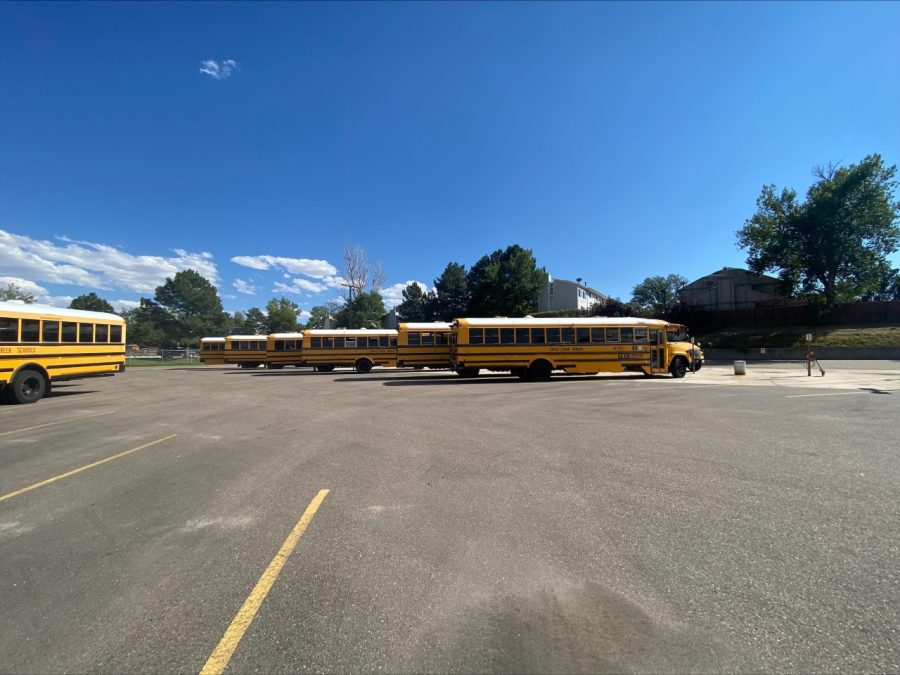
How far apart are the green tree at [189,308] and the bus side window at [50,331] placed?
280ft

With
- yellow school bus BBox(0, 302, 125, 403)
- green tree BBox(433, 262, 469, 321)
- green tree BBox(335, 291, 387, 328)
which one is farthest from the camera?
green tree BBox(433, 262, 469, 321)

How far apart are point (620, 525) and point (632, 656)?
1.98m

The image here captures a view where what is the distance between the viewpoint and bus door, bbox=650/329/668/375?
857 inches

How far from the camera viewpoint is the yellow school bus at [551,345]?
68.3 ft

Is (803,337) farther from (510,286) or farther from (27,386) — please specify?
(27,386)

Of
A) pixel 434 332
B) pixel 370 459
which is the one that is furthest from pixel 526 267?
pixel 370 459

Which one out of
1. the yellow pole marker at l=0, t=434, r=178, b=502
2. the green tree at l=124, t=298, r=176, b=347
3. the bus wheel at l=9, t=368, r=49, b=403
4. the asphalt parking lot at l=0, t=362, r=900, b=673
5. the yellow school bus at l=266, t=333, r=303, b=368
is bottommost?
the yellow pole marker at l=0, t=434, r=178, b=502

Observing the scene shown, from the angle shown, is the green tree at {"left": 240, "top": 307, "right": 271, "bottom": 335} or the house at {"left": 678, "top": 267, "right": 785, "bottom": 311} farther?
the green tree at {"left": 240, "top": 307, "right": 271, "bottom": 335}

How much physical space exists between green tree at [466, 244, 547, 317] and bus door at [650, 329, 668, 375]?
109 ft

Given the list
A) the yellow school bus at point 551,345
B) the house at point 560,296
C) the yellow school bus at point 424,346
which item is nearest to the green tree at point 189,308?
the house at point 560,296

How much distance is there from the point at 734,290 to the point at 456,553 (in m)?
62.1

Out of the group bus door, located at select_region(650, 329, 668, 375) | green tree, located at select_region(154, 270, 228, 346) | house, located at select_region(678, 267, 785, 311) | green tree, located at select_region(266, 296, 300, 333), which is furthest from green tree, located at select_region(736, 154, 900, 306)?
green tree, located at select_region(154, 270, 228, 346)

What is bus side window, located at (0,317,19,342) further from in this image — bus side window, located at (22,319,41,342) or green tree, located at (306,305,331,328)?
green tree, located at (306,305,331,328)

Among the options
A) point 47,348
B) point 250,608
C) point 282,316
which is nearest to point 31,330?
point 47,348
